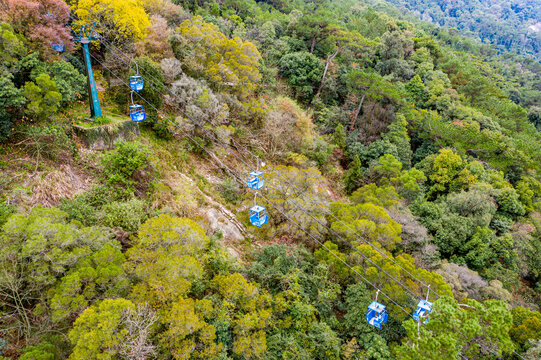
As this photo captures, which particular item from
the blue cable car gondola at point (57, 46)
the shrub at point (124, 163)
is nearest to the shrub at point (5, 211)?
the shrub at point (124, 163)

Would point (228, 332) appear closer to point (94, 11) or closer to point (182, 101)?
point (182, 101)

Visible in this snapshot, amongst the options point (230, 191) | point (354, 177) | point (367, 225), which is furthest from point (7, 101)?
point (354, 177)

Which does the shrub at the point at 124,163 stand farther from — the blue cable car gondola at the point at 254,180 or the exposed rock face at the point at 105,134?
the blue cable car gondola at the point at 254,180

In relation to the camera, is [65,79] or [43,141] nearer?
[43,141]

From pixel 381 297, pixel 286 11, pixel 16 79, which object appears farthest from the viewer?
pixel 286 11

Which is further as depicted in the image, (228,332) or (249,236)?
(249,236)

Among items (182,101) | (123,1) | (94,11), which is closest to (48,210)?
(182,101)

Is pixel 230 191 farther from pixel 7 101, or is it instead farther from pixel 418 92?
pixel 418 92
